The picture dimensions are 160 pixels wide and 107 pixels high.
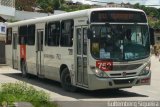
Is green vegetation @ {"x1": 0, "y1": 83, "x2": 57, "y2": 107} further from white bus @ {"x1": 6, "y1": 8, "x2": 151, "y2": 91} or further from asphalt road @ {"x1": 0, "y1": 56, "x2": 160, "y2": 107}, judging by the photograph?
white bus @ {"x1": 6, "y1": 8, "x2": 151, "y2": 91}

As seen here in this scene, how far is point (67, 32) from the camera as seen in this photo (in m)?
17.9

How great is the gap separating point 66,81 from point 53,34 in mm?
2237

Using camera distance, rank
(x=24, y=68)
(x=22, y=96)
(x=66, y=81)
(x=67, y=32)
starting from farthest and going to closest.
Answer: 1. (x=24, y=68)
2. (x=66, y=81)
3. (x=67, y=32)
4. (x=22, y=96)

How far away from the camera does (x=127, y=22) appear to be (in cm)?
1656

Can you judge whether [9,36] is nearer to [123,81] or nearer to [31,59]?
[31,59]

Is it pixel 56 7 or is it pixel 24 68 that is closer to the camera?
pixel 24 68

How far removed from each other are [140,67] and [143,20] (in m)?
1.64

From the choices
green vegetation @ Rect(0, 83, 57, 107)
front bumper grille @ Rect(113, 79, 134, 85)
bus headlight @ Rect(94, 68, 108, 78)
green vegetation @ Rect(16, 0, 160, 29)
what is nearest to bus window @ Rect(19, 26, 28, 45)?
bus headlight @ Rect(94, 68, 108, 78)

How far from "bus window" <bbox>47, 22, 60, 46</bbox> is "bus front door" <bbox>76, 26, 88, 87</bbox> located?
2.04 meters

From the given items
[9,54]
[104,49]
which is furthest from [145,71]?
[9,54]

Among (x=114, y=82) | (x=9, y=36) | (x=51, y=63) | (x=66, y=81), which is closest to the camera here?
(x=114, y=82)

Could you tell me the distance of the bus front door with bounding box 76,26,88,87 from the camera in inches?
643

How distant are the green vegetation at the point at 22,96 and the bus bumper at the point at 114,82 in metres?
2.85

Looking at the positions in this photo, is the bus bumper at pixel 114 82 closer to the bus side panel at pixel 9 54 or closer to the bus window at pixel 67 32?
the bus window at pixel 67 32
